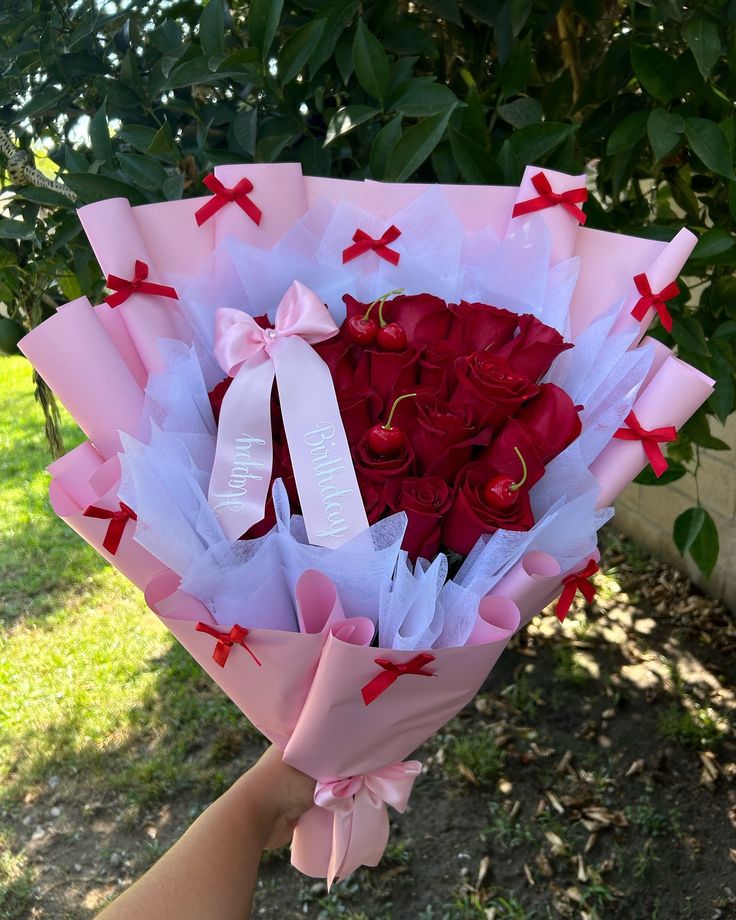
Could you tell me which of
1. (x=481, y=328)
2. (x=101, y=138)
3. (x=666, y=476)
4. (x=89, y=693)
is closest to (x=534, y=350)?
(x=481, y=328)

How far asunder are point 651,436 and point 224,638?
45cm

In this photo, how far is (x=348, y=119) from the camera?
40.6 inches

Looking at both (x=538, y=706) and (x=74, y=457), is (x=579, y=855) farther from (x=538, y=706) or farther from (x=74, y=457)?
(x=74, y=457)

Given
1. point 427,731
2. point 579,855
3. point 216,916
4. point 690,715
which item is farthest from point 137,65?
point 690,715

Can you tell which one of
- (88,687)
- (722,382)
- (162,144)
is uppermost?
(162,144)

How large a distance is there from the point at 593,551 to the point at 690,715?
1.78 meters

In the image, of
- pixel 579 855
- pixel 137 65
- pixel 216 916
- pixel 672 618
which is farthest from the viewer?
pixel 672 618

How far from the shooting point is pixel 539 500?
34.2 inches

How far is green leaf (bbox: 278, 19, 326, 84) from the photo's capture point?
3.33 feet

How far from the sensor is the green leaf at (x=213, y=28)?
99 centimetres

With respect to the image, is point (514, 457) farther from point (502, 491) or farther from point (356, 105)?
point (356, 105)

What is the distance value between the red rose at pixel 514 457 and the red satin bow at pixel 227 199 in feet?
1.33

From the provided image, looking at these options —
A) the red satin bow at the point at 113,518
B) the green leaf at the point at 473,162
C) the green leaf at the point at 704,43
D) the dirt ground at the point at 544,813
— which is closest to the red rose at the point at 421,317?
the green leaf at the point at 473,162

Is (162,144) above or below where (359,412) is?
above
